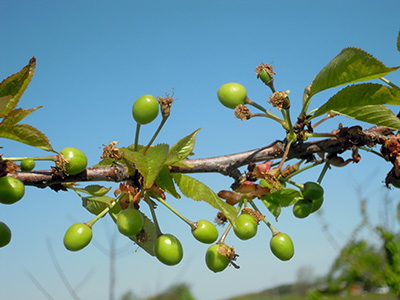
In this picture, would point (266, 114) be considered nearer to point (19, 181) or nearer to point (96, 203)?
point (96, 203)

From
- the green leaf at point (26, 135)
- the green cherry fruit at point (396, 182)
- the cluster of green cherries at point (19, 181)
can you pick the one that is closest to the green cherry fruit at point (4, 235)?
the cluster of green cherries at point (19, 181)

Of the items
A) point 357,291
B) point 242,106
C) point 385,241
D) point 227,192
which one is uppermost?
point 242,106

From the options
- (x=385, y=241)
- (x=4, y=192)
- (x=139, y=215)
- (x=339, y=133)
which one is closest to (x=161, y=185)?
(x=139, y=215)

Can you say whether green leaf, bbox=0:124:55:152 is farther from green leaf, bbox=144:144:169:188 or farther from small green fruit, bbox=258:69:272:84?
small green fruit, bbox=258:69:272:84

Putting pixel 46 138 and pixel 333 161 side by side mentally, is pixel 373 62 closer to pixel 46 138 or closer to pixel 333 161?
pixel 333 161

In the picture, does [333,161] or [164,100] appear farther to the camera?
[333,161]

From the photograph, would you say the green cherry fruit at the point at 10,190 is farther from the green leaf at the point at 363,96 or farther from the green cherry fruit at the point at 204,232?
the green leaf at the point at 363,96
